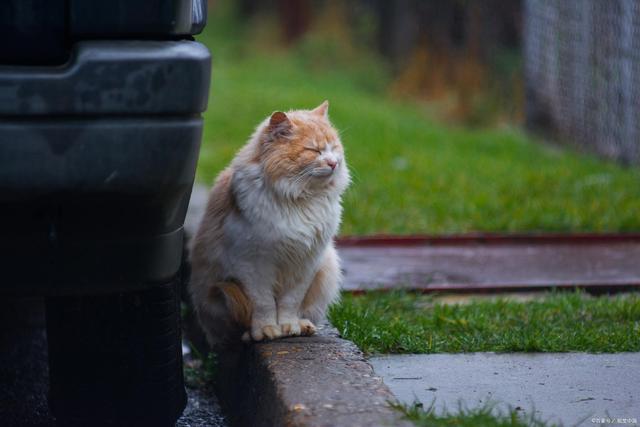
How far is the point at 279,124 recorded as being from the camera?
314 centimetres

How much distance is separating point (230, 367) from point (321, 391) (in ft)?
2.78

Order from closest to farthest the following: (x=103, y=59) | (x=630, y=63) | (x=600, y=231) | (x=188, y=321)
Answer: (x=103, y=59), (x=188, y=321), (x=600, y=231), (x=630, y=63)

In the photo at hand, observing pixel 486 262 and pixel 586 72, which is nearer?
pixel 486 262

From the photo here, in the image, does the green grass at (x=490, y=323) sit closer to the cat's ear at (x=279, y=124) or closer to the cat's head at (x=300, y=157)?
the cat's head at (x=300, y=157)

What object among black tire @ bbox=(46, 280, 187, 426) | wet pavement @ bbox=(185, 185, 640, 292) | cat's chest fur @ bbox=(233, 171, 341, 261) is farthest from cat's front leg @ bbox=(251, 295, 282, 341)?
wet pavement @ bbox=(185, 185, 640, 292)

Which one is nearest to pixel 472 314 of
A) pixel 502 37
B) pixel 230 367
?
pixel 230 367

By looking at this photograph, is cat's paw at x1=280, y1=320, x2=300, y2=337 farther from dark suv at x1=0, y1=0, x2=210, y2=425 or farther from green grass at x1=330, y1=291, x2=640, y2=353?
dark suv at x1=0, y1=0, x2=210, y2=425

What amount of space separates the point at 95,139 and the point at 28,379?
1813mm

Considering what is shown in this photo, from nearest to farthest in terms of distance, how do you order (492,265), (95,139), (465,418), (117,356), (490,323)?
(95,139)
(465,418)
(117,356)
(490,323)
(492,265)

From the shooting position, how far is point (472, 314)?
370 cm

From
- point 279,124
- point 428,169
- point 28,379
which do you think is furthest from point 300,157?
point 428,169

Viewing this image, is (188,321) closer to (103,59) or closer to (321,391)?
(321,391)

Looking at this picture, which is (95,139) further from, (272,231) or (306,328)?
(306,328)

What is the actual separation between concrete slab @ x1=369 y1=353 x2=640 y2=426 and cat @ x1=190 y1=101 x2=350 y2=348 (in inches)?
14.1
